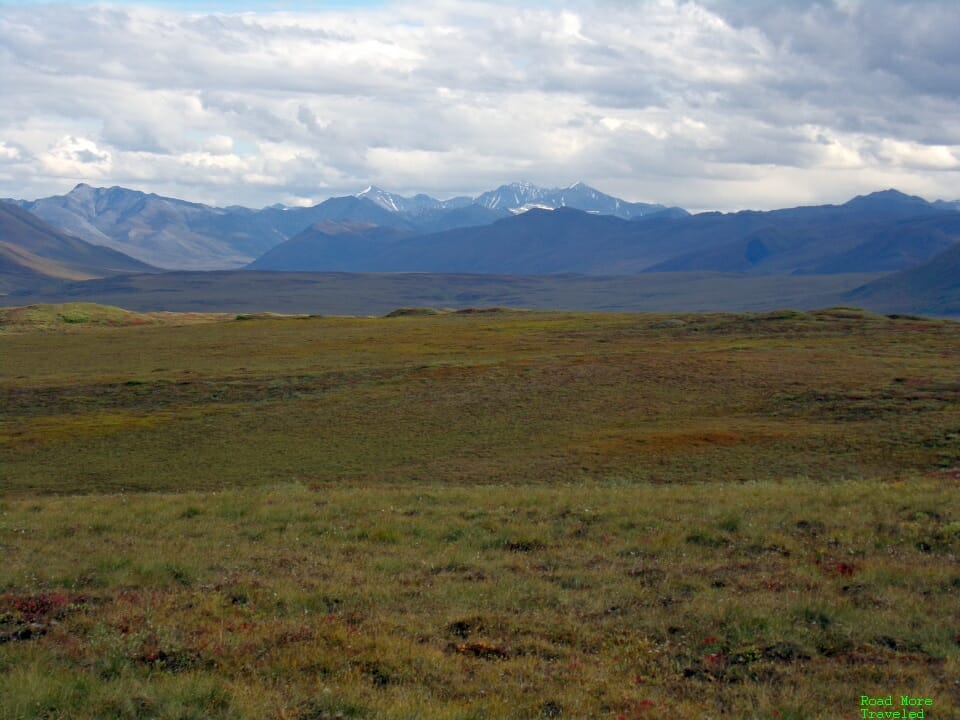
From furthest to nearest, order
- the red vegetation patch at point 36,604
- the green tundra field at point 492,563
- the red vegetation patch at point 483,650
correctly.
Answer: the red vegetation patch at point 36,604 → the red vegetation patch at point 483,650 → the green tundra field at point 492,563

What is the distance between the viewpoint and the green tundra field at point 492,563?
1005 centimetres

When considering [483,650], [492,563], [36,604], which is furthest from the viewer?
[492,563]

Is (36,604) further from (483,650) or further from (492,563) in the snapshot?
(492,563)

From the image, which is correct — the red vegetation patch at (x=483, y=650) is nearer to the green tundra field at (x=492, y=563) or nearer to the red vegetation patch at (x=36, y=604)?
the green tundra field at (x=492, y=563)

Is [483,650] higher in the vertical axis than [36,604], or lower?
higher

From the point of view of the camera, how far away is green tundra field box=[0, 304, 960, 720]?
1005 cm

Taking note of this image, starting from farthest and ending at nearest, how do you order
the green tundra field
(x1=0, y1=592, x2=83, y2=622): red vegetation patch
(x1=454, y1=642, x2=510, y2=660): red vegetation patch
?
(x1=0, y1=592, x2=83, y2=622): red vegetation patch
(x1=454, y1=642, x2=510, y2=660): red vegetation patch
the green tundra field

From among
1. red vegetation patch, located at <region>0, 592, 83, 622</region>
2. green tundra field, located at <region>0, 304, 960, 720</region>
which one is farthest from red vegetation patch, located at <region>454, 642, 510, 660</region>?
red vegetation patch, located at <region>0, 592, 83, 622</region>

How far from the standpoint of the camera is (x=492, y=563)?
51.9ft

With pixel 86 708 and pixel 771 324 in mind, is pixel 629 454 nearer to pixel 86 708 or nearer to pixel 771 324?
pixel 86 708

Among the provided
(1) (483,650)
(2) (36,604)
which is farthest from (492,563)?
(2) (36,604)

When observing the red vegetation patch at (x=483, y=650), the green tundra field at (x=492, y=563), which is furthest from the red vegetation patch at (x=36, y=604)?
the red vegetation patch at (x=483, y=650)

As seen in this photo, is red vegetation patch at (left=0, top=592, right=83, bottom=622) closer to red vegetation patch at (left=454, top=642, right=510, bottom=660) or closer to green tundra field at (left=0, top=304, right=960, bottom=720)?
green tundra field at (left=0, top=304, right=960, bottom=720)

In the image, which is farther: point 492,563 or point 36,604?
point 492,563
